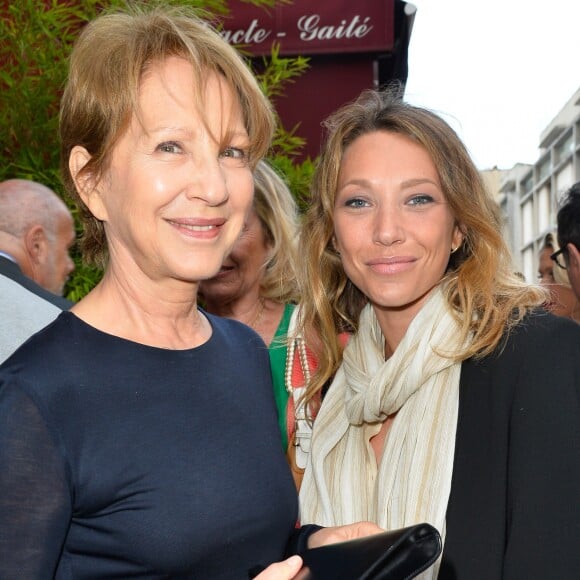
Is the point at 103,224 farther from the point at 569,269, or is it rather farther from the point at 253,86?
the point at 569,269

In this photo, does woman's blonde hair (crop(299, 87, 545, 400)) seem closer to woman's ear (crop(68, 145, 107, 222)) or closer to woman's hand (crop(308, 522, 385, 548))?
woman's hand (crop(308, 522, 385, 548))

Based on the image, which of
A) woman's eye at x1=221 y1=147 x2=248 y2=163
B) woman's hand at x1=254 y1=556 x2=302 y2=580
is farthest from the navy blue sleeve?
woman's eye at x1=221 y1=147 x2=248 y2=163

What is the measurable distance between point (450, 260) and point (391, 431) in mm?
512

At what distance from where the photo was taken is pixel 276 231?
351cm

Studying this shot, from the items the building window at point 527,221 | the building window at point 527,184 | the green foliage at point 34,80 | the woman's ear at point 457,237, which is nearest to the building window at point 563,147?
the building window at point 527,221

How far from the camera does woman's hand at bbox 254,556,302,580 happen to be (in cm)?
134

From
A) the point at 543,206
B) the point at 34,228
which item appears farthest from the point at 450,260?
the point at 543,206

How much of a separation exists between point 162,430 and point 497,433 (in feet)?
2.85

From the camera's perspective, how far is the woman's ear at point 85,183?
60.5 inches

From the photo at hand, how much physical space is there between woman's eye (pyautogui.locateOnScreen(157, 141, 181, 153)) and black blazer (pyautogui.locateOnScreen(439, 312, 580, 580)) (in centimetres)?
97

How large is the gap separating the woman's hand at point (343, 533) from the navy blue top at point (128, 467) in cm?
6

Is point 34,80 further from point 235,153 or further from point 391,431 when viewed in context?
point 235,153

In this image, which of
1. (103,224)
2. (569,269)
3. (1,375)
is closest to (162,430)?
(1,375)

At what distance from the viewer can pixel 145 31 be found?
5.10 feet
